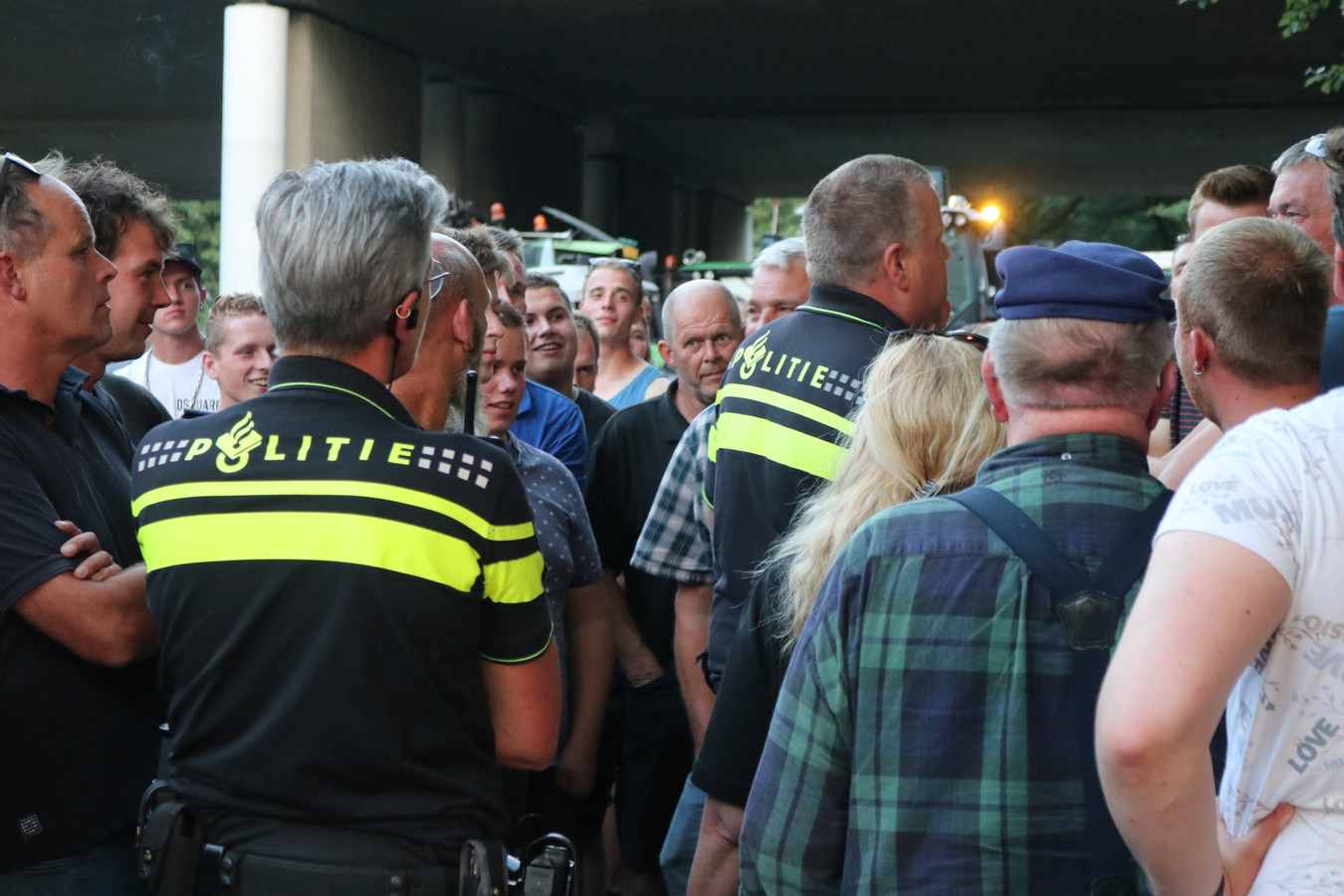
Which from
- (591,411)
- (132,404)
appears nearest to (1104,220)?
(591,411)

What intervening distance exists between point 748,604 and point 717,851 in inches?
21.5

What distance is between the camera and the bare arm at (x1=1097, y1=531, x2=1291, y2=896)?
1.51 metres

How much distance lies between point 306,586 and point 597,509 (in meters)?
2.57

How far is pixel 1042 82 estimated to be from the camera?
2259 centimetres

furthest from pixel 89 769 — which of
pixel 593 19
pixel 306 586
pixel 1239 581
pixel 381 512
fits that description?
pixel 593 19

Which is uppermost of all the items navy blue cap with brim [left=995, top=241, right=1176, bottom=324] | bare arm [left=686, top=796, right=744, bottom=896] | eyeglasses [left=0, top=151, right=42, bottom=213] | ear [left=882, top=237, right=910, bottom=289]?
eyeglasses [left=0, top=151, right=42, bottom=213]

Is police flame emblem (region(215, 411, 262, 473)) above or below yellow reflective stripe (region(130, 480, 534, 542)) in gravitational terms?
above

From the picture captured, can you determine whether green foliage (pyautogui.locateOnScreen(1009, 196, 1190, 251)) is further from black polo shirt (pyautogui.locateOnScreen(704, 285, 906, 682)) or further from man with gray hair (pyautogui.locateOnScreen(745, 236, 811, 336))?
black polo shirt (pyautogui.locateOnScreen(704, 285, 906, 682))

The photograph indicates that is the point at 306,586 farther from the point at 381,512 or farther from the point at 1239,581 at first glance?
the point at 1239,581

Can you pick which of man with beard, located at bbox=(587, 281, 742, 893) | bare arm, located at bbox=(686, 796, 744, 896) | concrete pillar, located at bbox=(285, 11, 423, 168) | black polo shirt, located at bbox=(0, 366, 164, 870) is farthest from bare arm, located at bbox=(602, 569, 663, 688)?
concrete pillar, located at bbox=(285, 11, 423, 168)

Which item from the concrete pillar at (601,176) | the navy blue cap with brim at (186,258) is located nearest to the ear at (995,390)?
the navy blue cap with brim at (186,258)

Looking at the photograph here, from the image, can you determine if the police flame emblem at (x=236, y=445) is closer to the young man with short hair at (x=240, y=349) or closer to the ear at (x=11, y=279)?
the ear at (x=11, y=279)

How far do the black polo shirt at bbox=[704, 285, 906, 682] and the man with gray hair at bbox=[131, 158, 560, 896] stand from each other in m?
1.11

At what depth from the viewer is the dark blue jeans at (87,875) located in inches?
96.0
